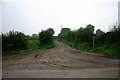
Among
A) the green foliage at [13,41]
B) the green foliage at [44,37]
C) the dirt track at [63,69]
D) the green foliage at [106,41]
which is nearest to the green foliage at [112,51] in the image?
the green foliage at [106,41]

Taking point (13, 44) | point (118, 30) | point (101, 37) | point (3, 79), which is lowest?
point (3, 79)

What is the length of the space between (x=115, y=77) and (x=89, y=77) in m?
1.33

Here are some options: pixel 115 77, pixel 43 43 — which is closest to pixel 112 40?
pixel 115 77

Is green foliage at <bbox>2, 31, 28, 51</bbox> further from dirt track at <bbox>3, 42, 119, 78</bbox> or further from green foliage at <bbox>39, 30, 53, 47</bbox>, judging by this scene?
dirt track at <bbox>3, 42, 119, 78</bbox>

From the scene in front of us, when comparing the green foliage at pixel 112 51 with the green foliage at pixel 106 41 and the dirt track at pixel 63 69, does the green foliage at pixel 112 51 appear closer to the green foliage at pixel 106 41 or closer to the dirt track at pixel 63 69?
the green foliage at pixel 106 41

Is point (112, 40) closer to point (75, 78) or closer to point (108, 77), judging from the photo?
point (108, 77)

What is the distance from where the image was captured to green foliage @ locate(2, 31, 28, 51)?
1339 centimetres

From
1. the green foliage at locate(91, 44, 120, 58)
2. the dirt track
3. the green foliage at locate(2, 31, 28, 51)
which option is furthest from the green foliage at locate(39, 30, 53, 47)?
the dirt track

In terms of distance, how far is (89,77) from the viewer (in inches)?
167

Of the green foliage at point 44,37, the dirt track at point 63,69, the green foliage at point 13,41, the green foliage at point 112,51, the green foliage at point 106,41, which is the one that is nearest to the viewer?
the dirt track at point 63,69

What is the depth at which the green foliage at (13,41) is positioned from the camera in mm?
13391

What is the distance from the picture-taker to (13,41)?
1436cm

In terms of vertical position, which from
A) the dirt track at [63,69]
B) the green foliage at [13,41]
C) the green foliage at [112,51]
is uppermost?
the green foliage at [13,41]

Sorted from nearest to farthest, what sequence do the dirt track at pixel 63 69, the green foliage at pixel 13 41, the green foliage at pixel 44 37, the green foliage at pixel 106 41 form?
the dirt track at pixel 63 69 → the green foliage at pixel 106 41 → the green foliage at pixel 13 41 → the green foliage at pixel 44 37
